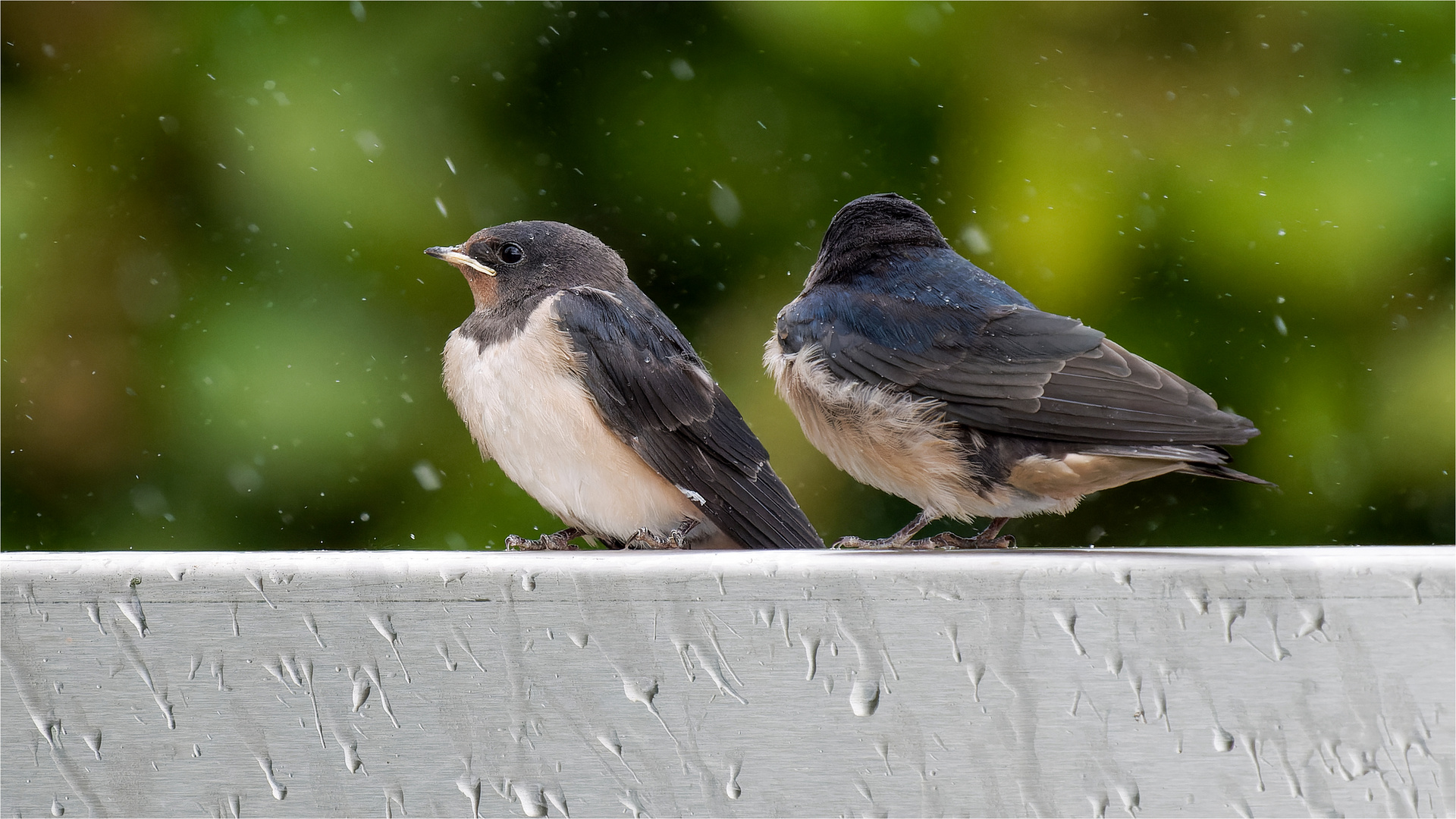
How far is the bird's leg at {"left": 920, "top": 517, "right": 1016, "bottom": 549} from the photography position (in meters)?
1.67

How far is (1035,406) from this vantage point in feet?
5.44

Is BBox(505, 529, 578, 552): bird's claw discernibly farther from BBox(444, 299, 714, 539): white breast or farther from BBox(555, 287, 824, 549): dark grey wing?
BBox(555, 287, 824, 549): dark grey wing

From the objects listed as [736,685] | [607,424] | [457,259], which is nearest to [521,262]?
[457,259]

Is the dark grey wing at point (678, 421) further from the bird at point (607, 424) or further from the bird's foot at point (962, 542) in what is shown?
the bird's foot at point (962, 542)

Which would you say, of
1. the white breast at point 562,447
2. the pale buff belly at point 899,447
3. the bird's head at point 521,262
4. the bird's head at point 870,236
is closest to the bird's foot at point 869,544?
the pale buff belly at point 899,447

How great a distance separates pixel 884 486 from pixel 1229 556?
28.8 inches

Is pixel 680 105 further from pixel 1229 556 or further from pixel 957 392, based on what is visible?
pixel 1229 556

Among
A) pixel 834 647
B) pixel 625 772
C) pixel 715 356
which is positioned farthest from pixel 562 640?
pixel 715 356

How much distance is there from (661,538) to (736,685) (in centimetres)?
85

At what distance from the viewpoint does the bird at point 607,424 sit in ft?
6.19

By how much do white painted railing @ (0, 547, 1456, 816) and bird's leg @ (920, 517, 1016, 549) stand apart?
1.75 ft

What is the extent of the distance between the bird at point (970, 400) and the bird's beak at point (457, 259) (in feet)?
1.72

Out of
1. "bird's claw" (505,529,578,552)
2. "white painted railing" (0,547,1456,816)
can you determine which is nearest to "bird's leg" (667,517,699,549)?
"bird's claw" (505,529,578,552)

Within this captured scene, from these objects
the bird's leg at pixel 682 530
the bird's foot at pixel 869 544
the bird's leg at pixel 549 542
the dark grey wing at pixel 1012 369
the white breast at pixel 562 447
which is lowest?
the bird's leg at pixel 549 542
